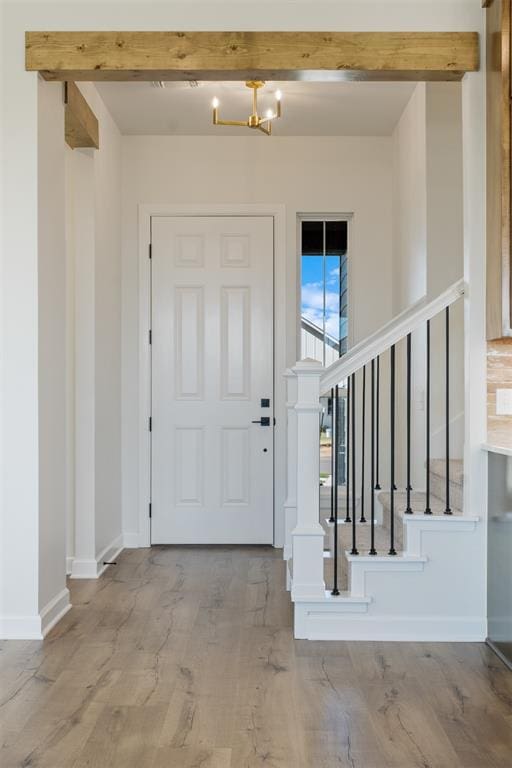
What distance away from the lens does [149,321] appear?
220 inches

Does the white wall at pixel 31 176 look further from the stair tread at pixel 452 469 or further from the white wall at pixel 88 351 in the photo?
the white wall at pixel 88 351

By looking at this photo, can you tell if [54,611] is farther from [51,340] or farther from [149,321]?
[149,321]

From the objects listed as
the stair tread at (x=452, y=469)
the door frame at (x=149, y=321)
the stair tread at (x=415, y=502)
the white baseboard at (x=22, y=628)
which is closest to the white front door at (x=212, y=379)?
the door frame at (x=149, y=321)

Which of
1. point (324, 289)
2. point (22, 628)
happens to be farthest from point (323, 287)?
point (22, 628)

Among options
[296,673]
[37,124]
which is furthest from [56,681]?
[37,124]

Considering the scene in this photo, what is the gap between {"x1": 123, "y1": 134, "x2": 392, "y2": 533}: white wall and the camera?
18.2 ft

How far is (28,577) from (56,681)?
2.07ft

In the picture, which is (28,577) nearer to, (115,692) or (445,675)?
(115,692)

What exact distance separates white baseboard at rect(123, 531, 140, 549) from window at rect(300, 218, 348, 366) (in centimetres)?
178

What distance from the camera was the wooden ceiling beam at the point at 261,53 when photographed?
3.41 metres

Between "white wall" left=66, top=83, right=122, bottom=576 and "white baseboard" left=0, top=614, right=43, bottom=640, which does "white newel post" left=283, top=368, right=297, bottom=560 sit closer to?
"white wall" left=66, top=83, right=122, bottom=576

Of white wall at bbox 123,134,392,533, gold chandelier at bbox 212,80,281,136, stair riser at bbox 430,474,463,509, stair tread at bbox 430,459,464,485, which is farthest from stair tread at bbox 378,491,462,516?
gold chandelier at bbox 212,80,281,136

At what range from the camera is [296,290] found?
5629mm

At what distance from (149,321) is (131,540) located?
61.9 inches
